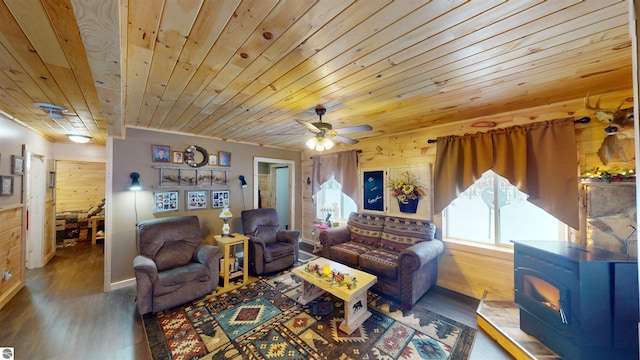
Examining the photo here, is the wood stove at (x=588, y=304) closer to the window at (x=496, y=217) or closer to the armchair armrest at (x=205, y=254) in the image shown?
the window at (x=496, y=217)

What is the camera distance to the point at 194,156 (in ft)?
12.4

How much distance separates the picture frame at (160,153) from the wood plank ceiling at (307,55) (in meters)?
0.90

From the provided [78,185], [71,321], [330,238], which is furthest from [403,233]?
[78,185]

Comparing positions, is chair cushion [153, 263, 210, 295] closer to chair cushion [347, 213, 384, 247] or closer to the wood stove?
chair cushion [347, 213, 384, 247]

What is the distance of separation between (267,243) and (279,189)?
2342mm

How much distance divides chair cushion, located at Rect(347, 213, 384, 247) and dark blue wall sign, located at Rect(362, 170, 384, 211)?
0.22 meters

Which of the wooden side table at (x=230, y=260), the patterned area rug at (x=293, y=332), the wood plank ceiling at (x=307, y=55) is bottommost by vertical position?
the patterned area rug at (x=293, y=332)

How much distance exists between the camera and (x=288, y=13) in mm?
1168

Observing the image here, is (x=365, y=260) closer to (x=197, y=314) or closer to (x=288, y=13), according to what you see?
(x=197, y=314)

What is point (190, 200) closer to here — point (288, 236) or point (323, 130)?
point (288, 236)

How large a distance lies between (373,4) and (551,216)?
9.71 ft

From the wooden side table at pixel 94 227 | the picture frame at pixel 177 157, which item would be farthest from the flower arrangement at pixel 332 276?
the wooden side table at pixel 94 227

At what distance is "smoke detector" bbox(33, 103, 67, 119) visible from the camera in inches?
94.3

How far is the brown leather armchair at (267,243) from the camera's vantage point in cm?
345
